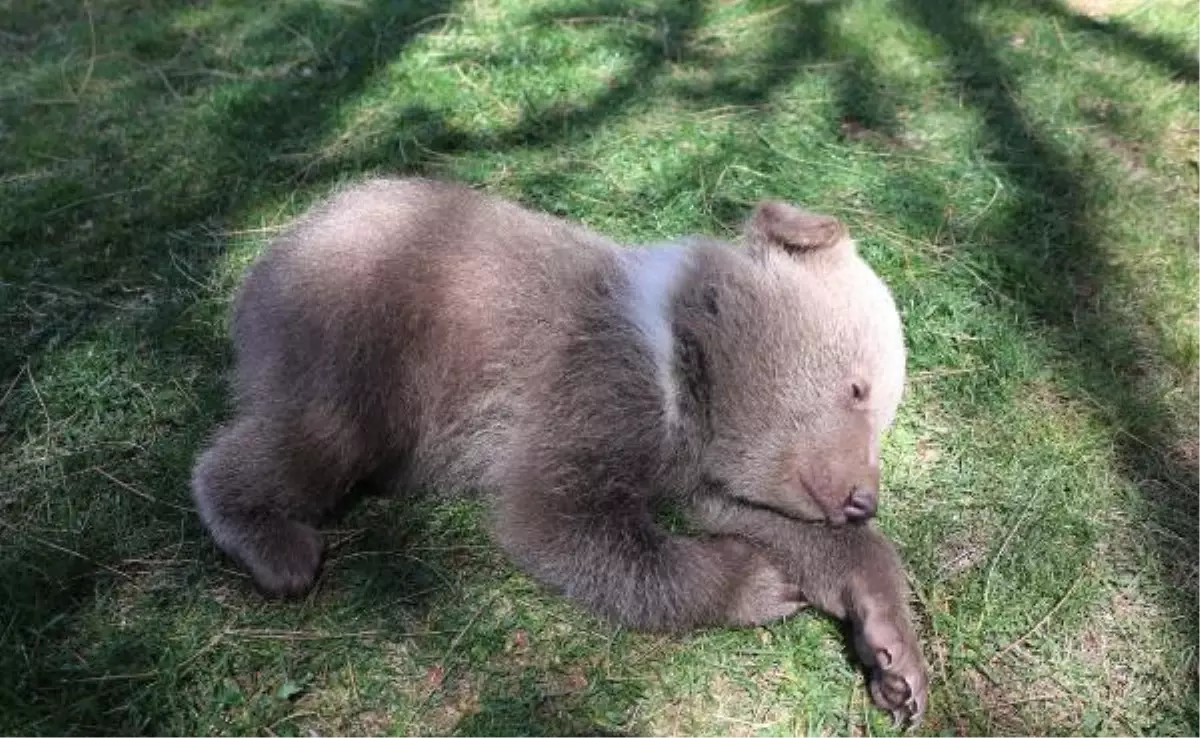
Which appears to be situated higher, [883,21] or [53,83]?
[883,21]

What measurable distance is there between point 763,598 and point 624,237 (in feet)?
6.95

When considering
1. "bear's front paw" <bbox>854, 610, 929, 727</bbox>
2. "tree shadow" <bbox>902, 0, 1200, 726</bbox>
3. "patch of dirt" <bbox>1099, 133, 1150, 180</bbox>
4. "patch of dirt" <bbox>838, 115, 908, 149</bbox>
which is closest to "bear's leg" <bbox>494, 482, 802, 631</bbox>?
"bear's front paw" <bbox>854, 610, 929, 727</bbox>

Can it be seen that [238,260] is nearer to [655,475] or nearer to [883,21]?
[655,475]

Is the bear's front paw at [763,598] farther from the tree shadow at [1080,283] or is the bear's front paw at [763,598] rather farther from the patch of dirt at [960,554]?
the tree shadow at [1080,283]

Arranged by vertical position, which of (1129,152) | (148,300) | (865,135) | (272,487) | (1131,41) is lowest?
(148,300)

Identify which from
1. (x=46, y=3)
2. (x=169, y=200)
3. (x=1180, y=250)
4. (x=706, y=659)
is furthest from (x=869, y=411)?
(x=46, y=3)

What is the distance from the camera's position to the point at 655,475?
3438 millimetres

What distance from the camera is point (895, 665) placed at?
3109 mm

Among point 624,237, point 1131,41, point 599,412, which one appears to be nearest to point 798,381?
point 599,412

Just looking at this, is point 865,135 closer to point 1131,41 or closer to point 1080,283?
point 1080,283

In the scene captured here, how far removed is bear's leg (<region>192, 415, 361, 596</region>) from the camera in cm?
342

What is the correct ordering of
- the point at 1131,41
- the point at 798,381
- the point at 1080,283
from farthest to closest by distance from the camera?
the point at 1131,41
the point at 1080,283
the point at 798,381

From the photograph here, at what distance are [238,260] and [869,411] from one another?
9.86 feet

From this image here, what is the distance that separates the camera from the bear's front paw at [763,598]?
3301 millimetres
